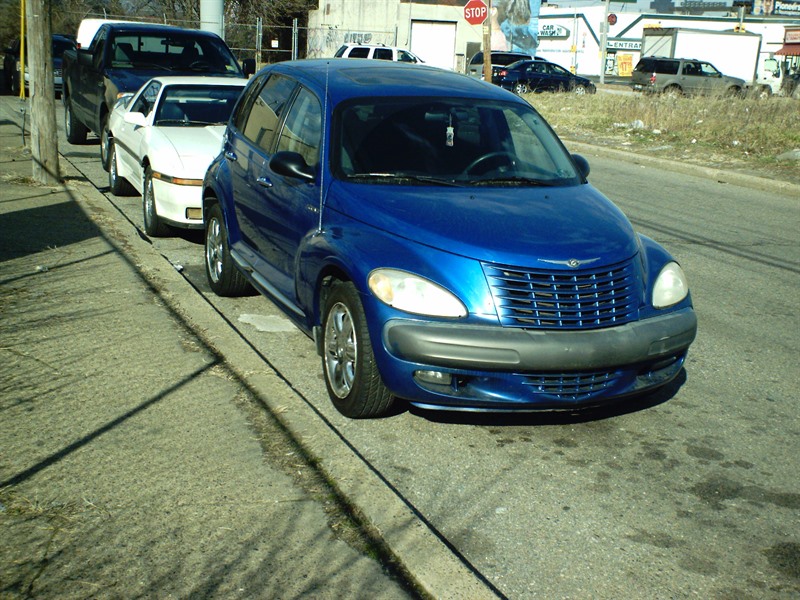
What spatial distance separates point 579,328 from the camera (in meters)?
4.87

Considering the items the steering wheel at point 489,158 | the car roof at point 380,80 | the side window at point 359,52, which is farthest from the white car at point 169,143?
the side window at point 359,52

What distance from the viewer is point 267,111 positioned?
7.03 meters

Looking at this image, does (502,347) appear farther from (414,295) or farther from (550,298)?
(414,295)

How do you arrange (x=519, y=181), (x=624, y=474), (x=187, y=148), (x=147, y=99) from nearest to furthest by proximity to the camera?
1. (x=624, y=474)
2. (x=519, y=181)
3. (x=187, y=148)
4. (x=147, y=99)

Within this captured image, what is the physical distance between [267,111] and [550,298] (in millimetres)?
3064

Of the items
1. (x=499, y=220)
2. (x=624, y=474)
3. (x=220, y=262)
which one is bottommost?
(x=624, y=474)

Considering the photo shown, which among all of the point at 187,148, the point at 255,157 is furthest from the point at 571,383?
the point at 187,148

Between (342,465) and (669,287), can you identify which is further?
(669,287)

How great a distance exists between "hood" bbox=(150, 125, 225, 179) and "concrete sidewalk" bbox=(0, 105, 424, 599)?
6.12 feet

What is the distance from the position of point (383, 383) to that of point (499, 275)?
813 mm

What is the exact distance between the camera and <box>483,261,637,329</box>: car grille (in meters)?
4.80

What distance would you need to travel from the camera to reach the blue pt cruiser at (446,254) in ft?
15.7

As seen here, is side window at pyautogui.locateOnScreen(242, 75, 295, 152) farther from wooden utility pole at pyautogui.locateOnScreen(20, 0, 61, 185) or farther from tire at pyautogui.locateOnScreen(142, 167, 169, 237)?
wooden utility pole at pyautogui.locateOnScreen(20, 0, 61, 185)

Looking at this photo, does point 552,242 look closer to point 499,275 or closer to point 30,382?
point 499,275
